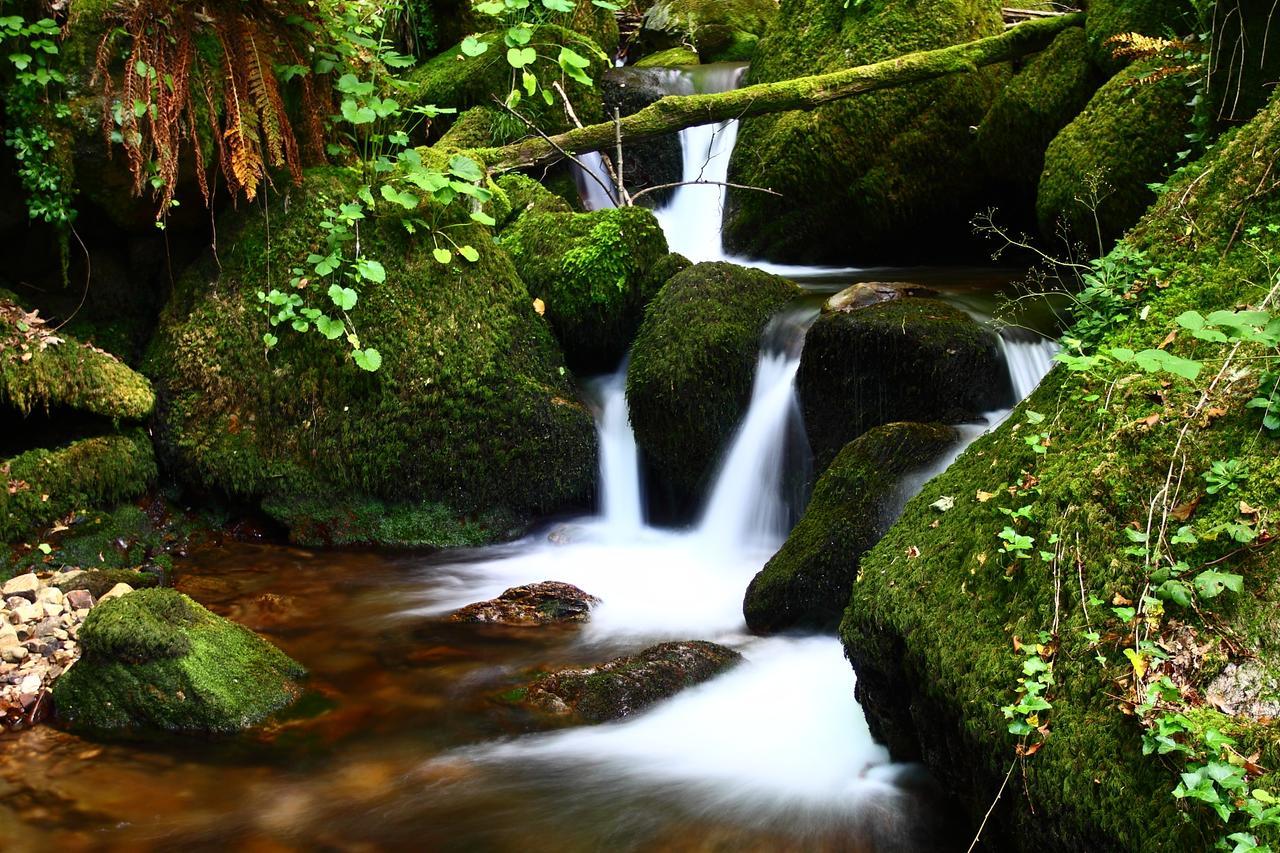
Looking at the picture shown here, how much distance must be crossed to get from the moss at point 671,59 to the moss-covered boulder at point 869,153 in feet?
7.04

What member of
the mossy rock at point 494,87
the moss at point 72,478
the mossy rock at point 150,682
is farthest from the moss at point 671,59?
the mossy rock at point 150,682

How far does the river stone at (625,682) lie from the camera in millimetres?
4141

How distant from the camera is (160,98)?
537 cm

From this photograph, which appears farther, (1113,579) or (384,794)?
(384,794)

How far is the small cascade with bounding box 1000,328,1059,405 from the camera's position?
5.63m

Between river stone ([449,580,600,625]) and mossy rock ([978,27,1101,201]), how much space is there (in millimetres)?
4873

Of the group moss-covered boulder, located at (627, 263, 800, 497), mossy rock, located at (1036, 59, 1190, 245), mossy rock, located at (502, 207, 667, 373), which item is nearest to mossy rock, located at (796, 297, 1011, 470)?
moss-covered boulder, located at (627, 263, 800, 497)

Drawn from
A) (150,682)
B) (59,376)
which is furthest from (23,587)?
(150,682)

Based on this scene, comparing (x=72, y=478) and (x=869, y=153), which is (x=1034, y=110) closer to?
(x=869, y=153)

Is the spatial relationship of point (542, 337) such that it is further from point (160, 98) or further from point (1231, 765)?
point (1231, 765)

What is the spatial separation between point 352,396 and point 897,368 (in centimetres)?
324

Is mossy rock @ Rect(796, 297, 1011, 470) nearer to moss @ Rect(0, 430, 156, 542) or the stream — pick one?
the stream

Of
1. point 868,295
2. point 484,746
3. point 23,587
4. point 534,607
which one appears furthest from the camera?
point 868,295

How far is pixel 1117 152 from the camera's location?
6.14 m
